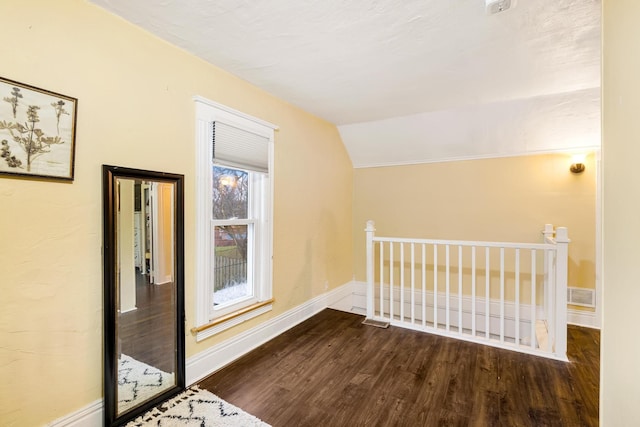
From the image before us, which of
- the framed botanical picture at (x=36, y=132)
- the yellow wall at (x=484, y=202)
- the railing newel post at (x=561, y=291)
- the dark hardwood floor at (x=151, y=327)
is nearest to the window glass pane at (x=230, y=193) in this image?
the dark hardwood floor at (x=151, y=327)

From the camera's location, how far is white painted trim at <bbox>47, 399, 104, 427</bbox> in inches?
59.4

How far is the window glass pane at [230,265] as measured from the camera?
8.07ft

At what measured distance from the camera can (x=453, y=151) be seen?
12.2ft

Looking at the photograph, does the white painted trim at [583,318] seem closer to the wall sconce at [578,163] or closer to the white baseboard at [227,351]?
the wall sconce at [578,163]

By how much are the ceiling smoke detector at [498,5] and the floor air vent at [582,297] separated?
10.6 ft

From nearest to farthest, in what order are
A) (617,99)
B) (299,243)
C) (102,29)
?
(617,99), (102,29), (299,243)

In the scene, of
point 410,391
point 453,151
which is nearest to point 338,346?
point 410,391

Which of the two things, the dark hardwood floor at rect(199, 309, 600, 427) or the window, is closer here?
the dark hardwood floor at rect(199, 309, 600, 427)

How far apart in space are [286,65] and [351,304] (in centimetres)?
344

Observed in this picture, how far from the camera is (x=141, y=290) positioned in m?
1.84

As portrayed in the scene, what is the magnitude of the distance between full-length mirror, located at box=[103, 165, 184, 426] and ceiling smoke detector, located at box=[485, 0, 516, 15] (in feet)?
6.92

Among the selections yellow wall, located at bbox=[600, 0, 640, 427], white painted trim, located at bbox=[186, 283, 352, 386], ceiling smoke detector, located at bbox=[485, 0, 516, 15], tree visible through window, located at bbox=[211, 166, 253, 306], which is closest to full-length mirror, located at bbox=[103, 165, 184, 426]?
white painted trim, located at bbox=[186, 283, 352, 386]

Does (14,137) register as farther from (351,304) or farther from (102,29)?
(351,304)

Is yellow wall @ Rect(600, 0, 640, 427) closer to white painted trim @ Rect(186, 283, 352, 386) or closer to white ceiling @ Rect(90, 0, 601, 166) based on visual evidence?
white ceiling @ Rect(90, 0, 601, 166)
